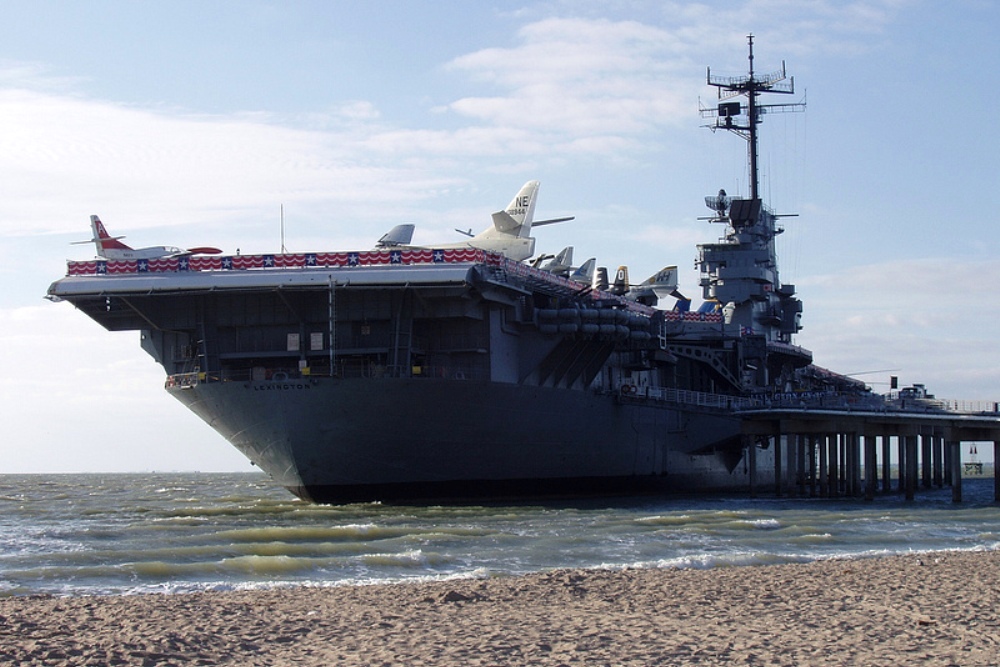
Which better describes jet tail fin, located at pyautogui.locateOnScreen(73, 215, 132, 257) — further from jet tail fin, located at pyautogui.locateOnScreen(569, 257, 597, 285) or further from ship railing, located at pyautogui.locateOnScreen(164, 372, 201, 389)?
jet tail fin, located at pyautogui.locateOnScreen(569, 257, 597, 285)

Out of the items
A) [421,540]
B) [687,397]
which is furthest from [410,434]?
[687,397]

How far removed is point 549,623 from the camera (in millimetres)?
14617

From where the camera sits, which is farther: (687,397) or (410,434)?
(687,397)

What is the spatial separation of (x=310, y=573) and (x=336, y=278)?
1230cm

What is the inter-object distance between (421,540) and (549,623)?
10.6m

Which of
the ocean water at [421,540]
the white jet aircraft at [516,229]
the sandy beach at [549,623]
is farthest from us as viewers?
the white jet aircraft at [516,229]

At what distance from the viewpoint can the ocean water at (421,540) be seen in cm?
2038

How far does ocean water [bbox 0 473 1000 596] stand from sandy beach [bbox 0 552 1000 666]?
2.33 m

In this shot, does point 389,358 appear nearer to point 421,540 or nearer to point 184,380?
point 184,380

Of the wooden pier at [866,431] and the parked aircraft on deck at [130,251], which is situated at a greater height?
the parked aircraft on deck at [130,251]

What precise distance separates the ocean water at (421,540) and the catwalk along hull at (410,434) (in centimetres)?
85

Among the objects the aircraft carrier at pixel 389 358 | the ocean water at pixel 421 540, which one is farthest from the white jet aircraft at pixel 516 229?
the ocean water at pixel 421 540

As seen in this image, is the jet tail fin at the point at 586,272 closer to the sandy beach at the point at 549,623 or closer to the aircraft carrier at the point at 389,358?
the aircraft carrier at the point at 389,358

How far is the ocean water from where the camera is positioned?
66.8 ft
